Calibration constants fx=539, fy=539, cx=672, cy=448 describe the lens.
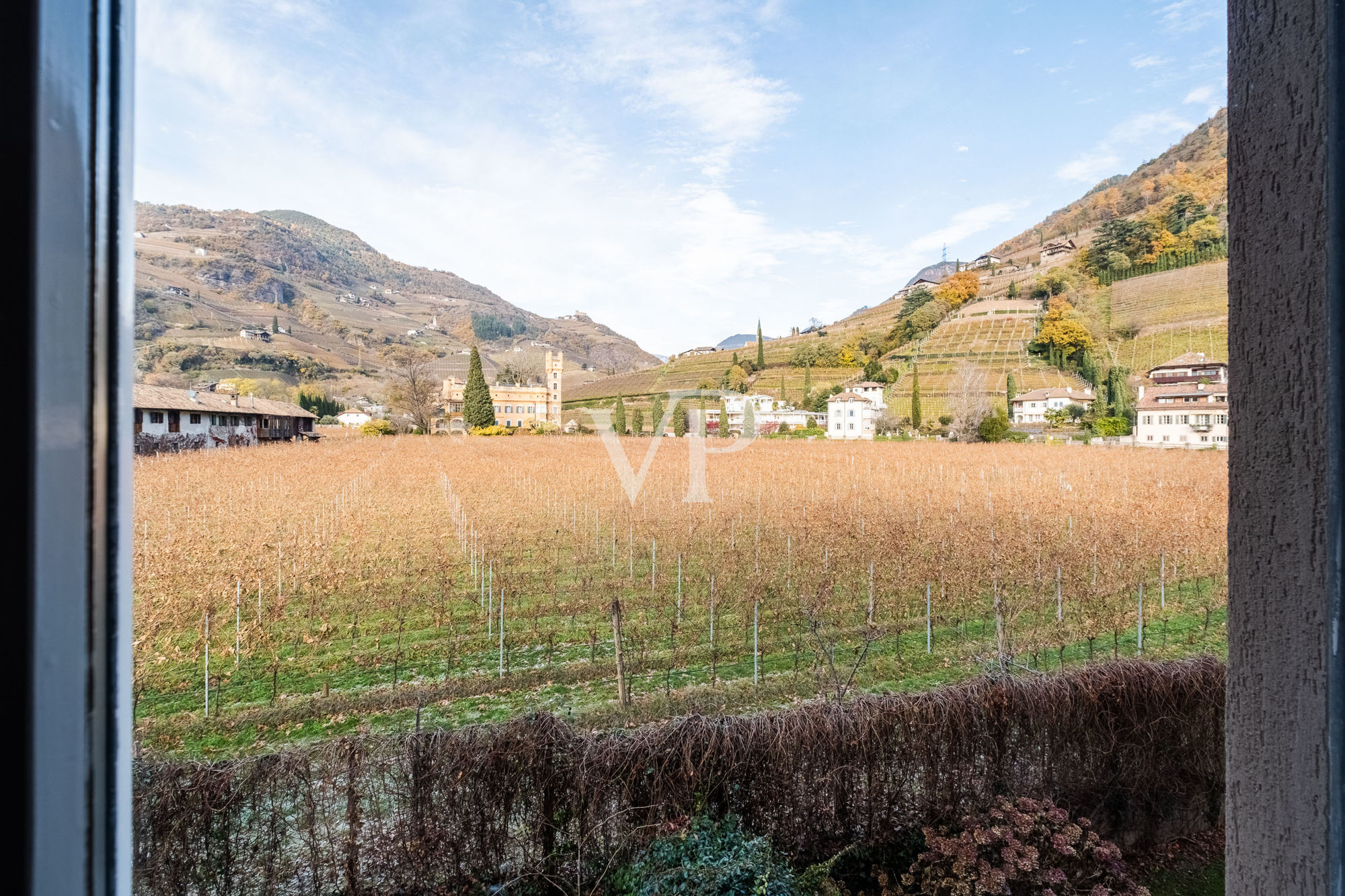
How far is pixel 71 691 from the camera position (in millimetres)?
276

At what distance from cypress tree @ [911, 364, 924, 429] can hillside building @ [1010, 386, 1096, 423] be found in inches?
119

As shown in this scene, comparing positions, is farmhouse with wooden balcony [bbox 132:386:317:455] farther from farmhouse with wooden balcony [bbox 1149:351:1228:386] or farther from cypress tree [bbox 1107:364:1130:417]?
cypress tree [bbox 1107:364:1130:417]

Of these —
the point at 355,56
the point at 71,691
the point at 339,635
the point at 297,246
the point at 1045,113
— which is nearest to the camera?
the point at 71,691

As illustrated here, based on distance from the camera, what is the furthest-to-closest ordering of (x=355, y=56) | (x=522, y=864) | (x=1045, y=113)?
1. (x=1045, y=113)
2. (x=355, y=56)
3. (x=522, y=864)

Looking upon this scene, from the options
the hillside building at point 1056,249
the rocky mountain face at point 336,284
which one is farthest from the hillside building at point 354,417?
the hillside building at point 1056,249

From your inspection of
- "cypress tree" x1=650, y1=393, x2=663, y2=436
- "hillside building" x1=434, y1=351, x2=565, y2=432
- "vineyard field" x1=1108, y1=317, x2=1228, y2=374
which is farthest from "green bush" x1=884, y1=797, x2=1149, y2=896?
"cypress tree" x1=650, y1=393, x2=663, y2=436

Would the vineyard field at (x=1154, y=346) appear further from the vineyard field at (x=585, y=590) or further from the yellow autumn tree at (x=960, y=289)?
the yellow autumn tree at (x=960, y=289)

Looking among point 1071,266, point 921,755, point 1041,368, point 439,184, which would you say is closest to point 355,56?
point 439,184

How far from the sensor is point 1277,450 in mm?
541

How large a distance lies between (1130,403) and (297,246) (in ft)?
44.2

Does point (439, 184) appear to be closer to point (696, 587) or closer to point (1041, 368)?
point (696, 587)

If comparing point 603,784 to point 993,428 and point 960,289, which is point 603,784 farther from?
point 960,289

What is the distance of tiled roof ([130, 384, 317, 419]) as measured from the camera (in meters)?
1.25

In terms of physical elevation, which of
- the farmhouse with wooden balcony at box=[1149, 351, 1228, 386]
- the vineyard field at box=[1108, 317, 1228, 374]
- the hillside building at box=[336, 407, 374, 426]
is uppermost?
the vineyard field at box=[1108, 317, 1228, 374]
